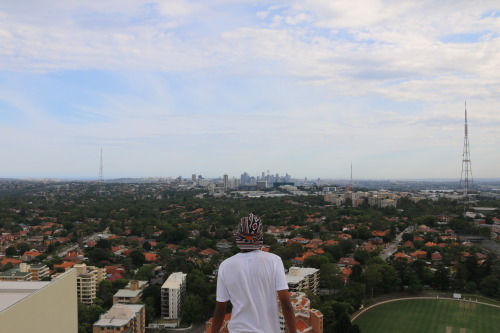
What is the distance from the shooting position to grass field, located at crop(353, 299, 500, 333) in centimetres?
805

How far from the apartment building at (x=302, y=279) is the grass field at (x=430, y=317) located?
4.64 feet

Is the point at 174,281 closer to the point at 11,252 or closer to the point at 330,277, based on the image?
the point at 330,277

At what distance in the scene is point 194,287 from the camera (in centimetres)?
915

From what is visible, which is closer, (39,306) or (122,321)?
(39,306)

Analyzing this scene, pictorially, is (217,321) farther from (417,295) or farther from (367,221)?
(367,221)

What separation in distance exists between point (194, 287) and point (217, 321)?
844cm

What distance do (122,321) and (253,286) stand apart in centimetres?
666

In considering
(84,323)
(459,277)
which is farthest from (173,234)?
(459,277)

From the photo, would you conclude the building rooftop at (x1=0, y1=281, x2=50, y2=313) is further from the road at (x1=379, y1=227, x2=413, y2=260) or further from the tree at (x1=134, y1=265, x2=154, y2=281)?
the road at (x1=379, y1=227, x2=413, y2=260)

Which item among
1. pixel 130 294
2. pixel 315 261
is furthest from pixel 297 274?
pixel 130 294

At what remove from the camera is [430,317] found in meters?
8.68

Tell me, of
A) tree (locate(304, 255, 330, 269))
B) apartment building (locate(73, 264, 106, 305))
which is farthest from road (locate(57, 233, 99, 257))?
tree (locate(304, 255, 330, 269))

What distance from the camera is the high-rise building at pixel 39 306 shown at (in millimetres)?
2035

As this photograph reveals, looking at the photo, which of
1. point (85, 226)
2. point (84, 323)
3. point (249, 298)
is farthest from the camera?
point (85, 226)
